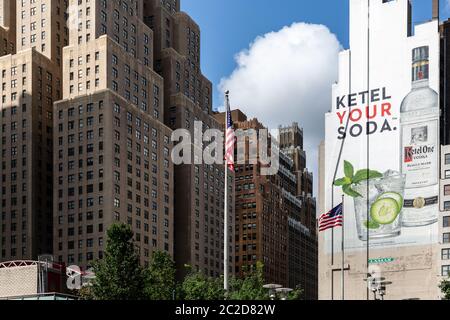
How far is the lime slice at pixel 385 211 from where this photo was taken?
132750mm

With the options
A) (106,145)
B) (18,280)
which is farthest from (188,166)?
(18,280)

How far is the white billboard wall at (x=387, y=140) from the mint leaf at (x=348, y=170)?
175 mm

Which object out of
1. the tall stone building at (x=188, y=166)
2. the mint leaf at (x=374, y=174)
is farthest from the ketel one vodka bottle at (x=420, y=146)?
the tall stone building at (x=188, y=166)

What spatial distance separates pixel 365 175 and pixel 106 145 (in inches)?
1976

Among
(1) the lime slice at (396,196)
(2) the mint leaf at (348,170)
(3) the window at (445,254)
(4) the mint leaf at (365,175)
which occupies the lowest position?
(3) the window at (445,254)

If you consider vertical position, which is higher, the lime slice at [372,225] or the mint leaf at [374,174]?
the mint leaf at [374,174]

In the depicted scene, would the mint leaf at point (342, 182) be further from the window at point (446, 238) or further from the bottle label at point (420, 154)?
the window at point (446, 238)

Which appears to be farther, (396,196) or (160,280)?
(396,196)

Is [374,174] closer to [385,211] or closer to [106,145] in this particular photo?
[385,211]

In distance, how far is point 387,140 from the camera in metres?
137

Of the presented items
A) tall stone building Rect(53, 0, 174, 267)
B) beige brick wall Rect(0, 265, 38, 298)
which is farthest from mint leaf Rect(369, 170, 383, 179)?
beige brick wall Rect(0, 265, 38, 298)

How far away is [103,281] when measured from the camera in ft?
242
